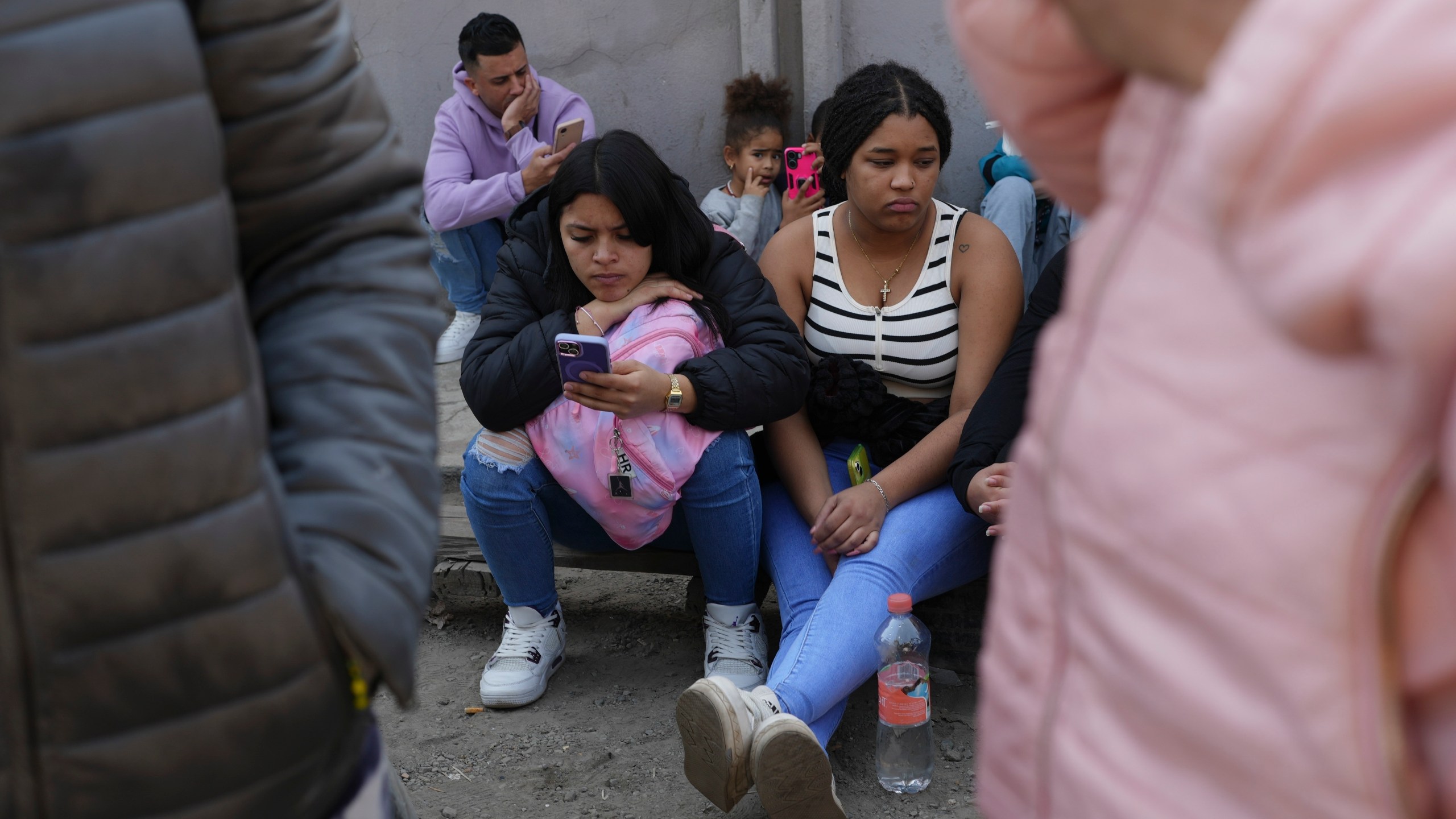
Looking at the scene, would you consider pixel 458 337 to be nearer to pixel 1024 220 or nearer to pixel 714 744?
pixel 1024 220

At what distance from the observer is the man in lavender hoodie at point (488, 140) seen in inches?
189

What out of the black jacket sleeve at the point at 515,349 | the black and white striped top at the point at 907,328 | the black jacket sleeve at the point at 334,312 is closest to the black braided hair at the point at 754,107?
the black and white striped top at the point at 907,328

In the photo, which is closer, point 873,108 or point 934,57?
point 873,108

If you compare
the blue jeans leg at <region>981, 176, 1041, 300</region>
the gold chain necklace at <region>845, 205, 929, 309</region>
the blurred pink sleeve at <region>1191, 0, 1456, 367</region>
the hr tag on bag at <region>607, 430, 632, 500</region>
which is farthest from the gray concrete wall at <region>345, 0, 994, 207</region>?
the blurred pink sleeve at <region>1191, 0, 1456, 367</region>

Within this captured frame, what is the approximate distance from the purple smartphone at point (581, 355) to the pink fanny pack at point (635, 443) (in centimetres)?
16

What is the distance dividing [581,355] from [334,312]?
66.5 inches

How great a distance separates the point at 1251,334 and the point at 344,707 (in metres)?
0.78

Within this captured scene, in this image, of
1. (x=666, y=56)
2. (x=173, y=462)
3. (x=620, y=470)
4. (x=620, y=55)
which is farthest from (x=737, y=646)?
(x=620, y=55)

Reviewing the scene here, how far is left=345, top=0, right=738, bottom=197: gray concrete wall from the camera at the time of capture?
16.8 ft

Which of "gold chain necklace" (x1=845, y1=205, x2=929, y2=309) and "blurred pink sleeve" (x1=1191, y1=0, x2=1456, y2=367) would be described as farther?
"gold chain necklace" (x1=845, y1=205, x2=929, y2=309)

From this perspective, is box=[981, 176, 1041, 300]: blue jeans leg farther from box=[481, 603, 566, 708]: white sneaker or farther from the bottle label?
box=[481, 603, 566, 708]: white sneaker

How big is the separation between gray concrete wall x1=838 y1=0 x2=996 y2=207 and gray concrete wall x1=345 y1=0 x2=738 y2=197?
1.92ft

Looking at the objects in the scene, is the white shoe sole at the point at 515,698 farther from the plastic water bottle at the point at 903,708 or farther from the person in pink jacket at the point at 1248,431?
the person in pink jacket at the point at 1248,431

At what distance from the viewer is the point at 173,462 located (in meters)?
0.90
